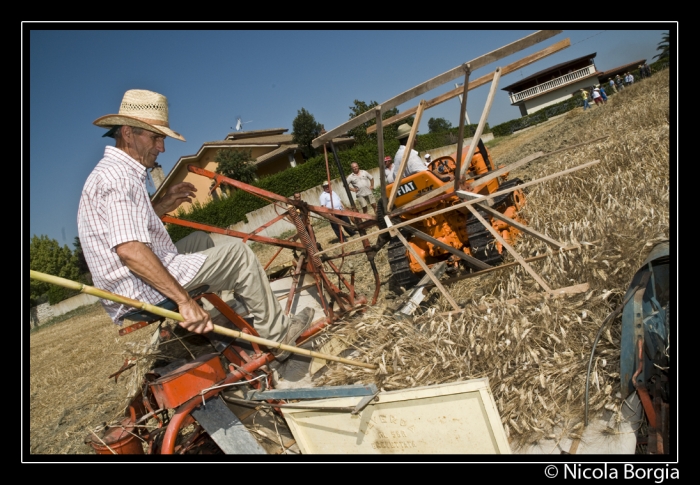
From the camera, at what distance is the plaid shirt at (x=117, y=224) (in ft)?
8.72

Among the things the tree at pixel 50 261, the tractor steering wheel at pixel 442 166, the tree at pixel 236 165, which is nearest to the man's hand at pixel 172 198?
the tractor steering wheel at pixel 442 166

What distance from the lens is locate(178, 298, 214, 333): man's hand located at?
106 inches

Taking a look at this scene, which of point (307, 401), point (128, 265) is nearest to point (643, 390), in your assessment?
point (307, 401)

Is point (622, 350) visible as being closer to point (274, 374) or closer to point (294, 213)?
point (274, 374)

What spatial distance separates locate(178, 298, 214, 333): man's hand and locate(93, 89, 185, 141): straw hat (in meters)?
1.14

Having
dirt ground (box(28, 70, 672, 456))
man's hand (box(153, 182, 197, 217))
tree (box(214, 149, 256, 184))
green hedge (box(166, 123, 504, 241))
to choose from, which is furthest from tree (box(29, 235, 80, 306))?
man's hand (box(153, 182, 197, 217))

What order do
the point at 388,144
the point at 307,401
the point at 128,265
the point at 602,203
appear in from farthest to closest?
the point at 388,144 < the point at 602,203 < the point at 307,401 < the point at 128,265

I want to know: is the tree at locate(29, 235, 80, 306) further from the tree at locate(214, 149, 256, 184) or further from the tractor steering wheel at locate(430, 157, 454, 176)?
the tractor steering wheel at locate(430, 157, 454, 176)

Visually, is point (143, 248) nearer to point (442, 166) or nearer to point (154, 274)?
point (154, 274)

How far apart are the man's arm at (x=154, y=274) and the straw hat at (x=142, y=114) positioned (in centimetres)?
82

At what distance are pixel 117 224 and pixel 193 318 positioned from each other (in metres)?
0.66

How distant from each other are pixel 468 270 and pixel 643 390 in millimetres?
3435

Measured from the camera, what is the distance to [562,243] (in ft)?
13.4

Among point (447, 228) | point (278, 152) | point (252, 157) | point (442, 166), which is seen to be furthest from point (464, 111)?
point (252, 157)
